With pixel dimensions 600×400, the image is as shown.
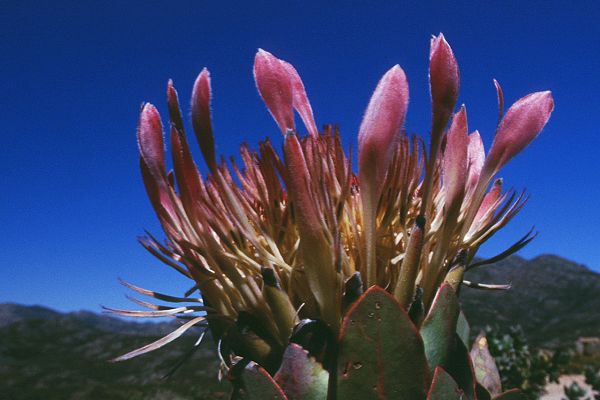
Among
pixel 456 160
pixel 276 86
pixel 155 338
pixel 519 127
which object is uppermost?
pixel 155 338

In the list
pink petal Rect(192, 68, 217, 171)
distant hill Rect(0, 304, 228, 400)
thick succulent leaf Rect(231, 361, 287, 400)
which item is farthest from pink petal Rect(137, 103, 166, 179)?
distant hill Rect(0, 304, 228, 400)

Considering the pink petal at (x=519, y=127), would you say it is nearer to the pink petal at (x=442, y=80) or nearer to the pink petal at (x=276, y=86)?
the pink petal at (x=442, y=80)

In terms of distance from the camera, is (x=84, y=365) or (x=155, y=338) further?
(x=84, y=365)

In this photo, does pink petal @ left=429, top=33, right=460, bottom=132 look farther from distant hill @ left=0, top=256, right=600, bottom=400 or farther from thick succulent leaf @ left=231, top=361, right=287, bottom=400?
distant hill @ left=0, top=256, right=600, bottom=400

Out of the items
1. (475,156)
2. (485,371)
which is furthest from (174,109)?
(485,371)

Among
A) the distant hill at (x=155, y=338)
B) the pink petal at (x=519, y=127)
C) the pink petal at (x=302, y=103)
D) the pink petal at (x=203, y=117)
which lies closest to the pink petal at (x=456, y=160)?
the pink petal at (x=519, y=127)

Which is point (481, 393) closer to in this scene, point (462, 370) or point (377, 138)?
point (462, 370)

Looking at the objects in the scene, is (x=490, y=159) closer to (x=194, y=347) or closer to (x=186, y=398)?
(x=194, y=347)
